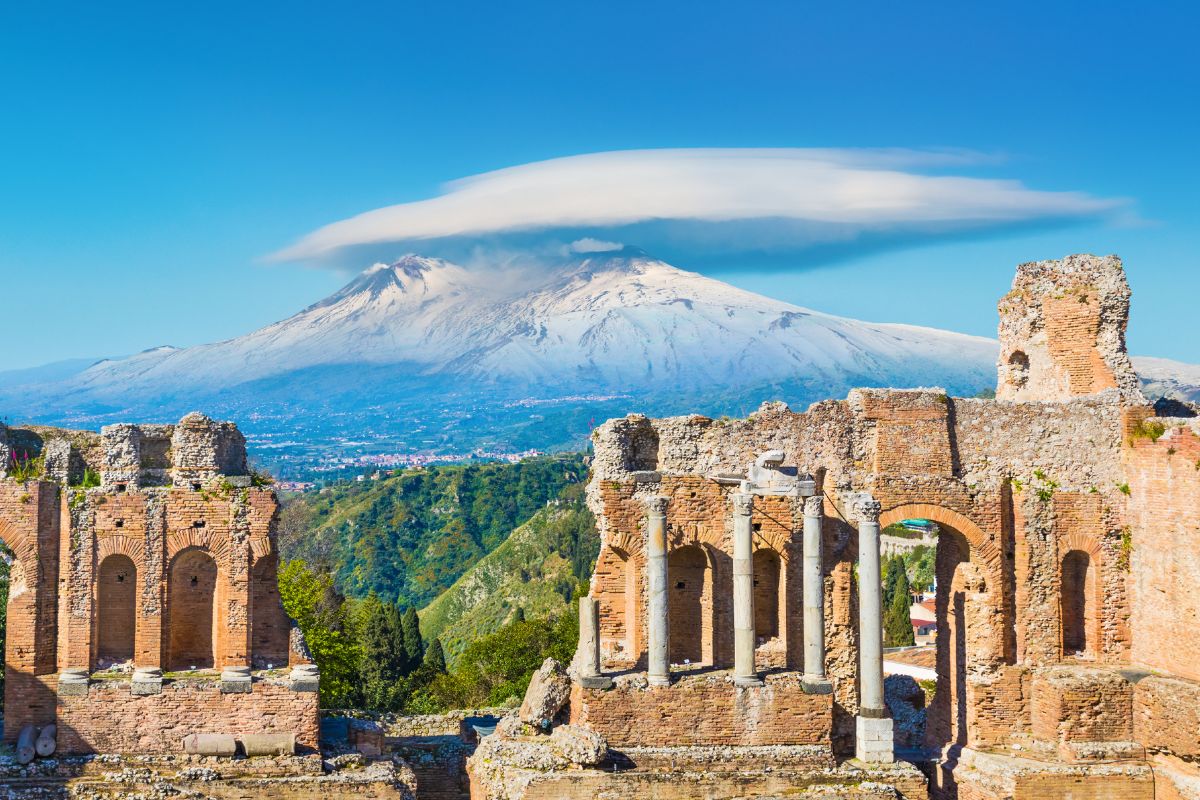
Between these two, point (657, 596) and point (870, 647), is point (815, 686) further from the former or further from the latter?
point (657, 596)

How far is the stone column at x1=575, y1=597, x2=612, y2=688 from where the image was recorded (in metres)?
26.0

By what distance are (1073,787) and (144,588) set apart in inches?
703

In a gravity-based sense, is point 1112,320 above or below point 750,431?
above

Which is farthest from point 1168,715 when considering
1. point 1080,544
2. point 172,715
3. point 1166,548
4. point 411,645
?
point 411,645

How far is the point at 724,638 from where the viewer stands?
28422mm

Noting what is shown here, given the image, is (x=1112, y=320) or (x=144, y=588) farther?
(x=1112, y=320)

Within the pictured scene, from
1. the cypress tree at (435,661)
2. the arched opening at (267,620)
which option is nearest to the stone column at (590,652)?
the arched opening at (267,620)

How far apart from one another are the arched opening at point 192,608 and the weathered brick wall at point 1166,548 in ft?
59.9

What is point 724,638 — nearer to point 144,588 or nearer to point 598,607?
point 598,607

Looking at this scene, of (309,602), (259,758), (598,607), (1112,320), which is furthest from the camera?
(309,602)

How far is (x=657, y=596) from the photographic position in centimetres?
2648

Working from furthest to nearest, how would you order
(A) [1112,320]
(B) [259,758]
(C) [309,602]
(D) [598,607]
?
(C) [309,602] < (A) [1112,320] < (D) [598,607] < (B) [259,758]

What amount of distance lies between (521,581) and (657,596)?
66.3 metres

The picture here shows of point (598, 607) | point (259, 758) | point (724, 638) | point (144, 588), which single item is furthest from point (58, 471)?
point (724, 638)
